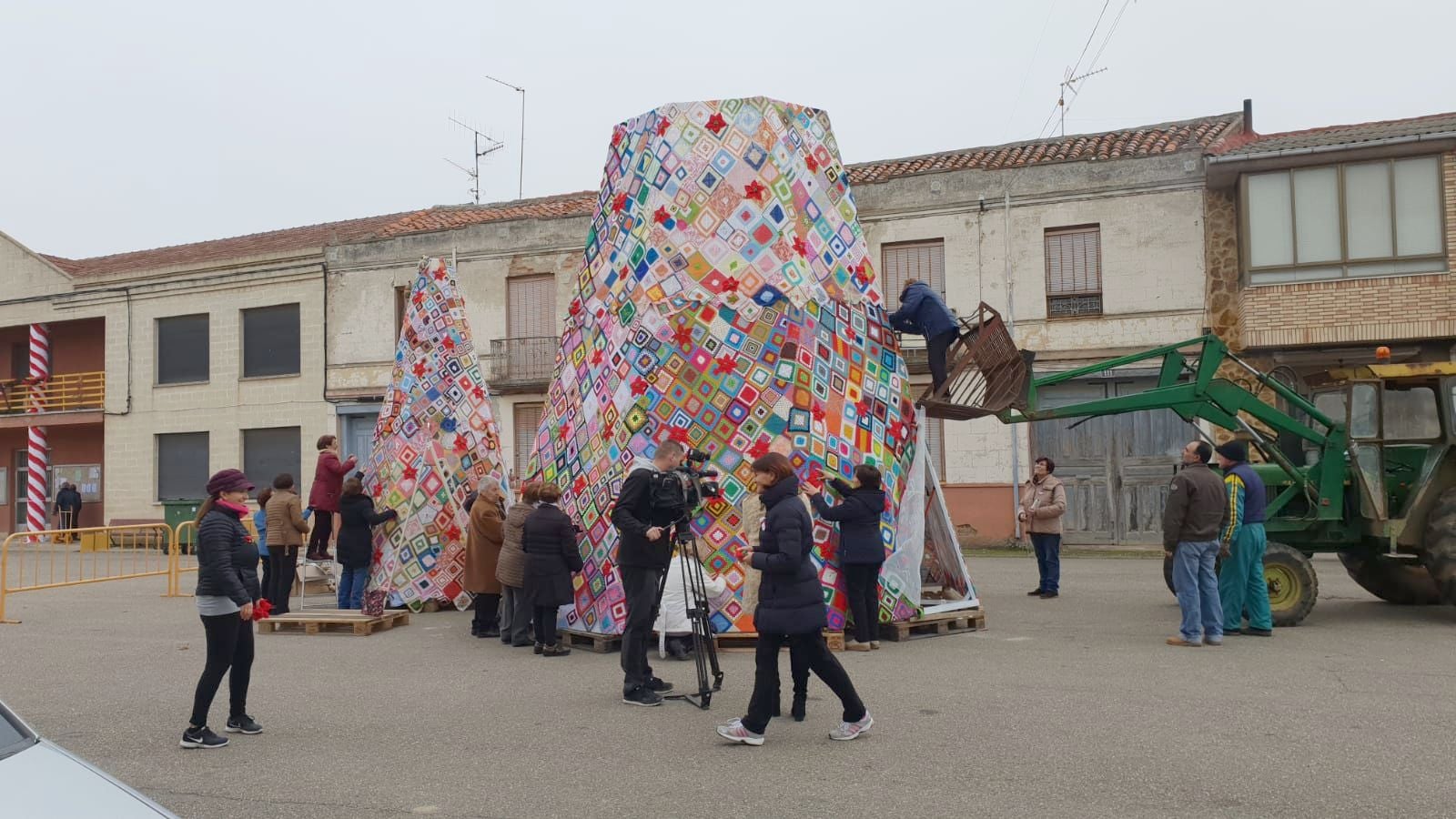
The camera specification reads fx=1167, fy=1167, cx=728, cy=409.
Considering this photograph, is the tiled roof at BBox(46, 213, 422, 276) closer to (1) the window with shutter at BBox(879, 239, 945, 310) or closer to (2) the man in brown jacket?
(1) the window with shutter at BBox(879, 239, 945, 310)

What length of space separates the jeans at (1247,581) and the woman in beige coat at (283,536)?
31.2 ft

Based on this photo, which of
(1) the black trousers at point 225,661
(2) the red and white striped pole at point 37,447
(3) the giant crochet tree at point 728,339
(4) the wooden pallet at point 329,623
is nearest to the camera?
(1) the black trousers at point 225,661

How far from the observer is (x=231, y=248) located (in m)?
31.3

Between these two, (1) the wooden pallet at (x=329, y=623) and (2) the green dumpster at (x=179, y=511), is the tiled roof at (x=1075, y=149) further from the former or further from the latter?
(2) the green dumpster at (x=179, y=511)

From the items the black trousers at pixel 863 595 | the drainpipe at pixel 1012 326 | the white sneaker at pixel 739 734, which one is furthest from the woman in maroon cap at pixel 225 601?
the drainpipe at pixel 1012 326

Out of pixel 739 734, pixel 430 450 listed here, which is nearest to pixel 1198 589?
pixel 739 734

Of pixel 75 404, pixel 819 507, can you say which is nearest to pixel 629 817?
pixel 819 507

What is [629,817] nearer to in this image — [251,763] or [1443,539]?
[251,763]

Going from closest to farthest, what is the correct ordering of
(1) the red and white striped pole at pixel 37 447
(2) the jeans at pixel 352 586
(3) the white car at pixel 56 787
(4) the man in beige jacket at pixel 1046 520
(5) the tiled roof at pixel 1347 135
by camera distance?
1. (3) the white car at pixel 56 787
2. (2) the jeans at pixel 352 586
3. (4) the man in beige jacket at pixel 1046 520
4. (5) the tiled roof at pixel 1347 135
5. (1) the red and white striped pole at pixel 37 447

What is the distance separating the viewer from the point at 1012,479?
22172 millimetres

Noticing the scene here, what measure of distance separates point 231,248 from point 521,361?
10681mm

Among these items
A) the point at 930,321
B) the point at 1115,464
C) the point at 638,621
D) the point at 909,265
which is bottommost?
the point at 638,621

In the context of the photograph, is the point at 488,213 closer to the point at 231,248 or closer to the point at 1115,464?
the point at 231,248

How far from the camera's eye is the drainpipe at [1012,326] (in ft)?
72.6
